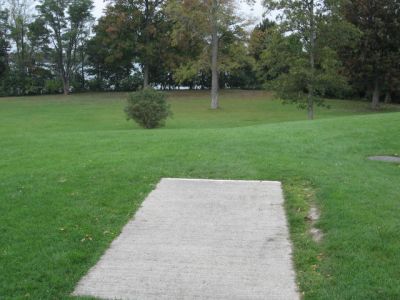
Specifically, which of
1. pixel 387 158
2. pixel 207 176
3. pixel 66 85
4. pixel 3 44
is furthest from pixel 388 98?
pixel 3 44

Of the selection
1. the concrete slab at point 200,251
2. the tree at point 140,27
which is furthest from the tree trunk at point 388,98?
the concrete slab at point 200,251

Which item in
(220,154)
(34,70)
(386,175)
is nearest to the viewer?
(386,175)

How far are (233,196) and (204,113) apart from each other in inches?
1072

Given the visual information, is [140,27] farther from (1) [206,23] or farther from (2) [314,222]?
(2) [314,222]

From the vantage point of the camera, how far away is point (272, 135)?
1153cm

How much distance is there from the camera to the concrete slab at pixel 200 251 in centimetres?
399

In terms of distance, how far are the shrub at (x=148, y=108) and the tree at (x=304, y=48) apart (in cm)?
677

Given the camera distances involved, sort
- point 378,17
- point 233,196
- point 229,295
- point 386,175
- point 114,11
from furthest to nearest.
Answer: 1. point 114,11
2. point 378,17
3. point 386,175
4. point 233,196
5. point 229,295

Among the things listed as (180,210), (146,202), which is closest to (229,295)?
(180,210)

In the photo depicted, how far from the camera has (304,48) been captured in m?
25.5

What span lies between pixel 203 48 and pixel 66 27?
16527 mm

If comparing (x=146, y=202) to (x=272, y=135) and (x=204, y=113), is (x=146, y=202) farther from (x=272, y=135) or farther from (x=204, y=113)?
(x=204, y=113)

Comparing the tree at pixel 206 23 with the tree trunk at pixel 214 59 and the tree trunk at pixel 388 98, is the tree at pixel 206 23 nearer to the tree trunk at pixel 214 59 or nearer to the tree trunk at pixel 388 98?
the tree trunk at pixel 214 59

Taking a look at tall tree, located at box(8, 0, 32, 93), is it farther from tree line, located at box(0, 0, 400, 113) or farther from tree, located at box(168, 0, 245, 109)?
tree, located at box(168, 0, 245, 109)
